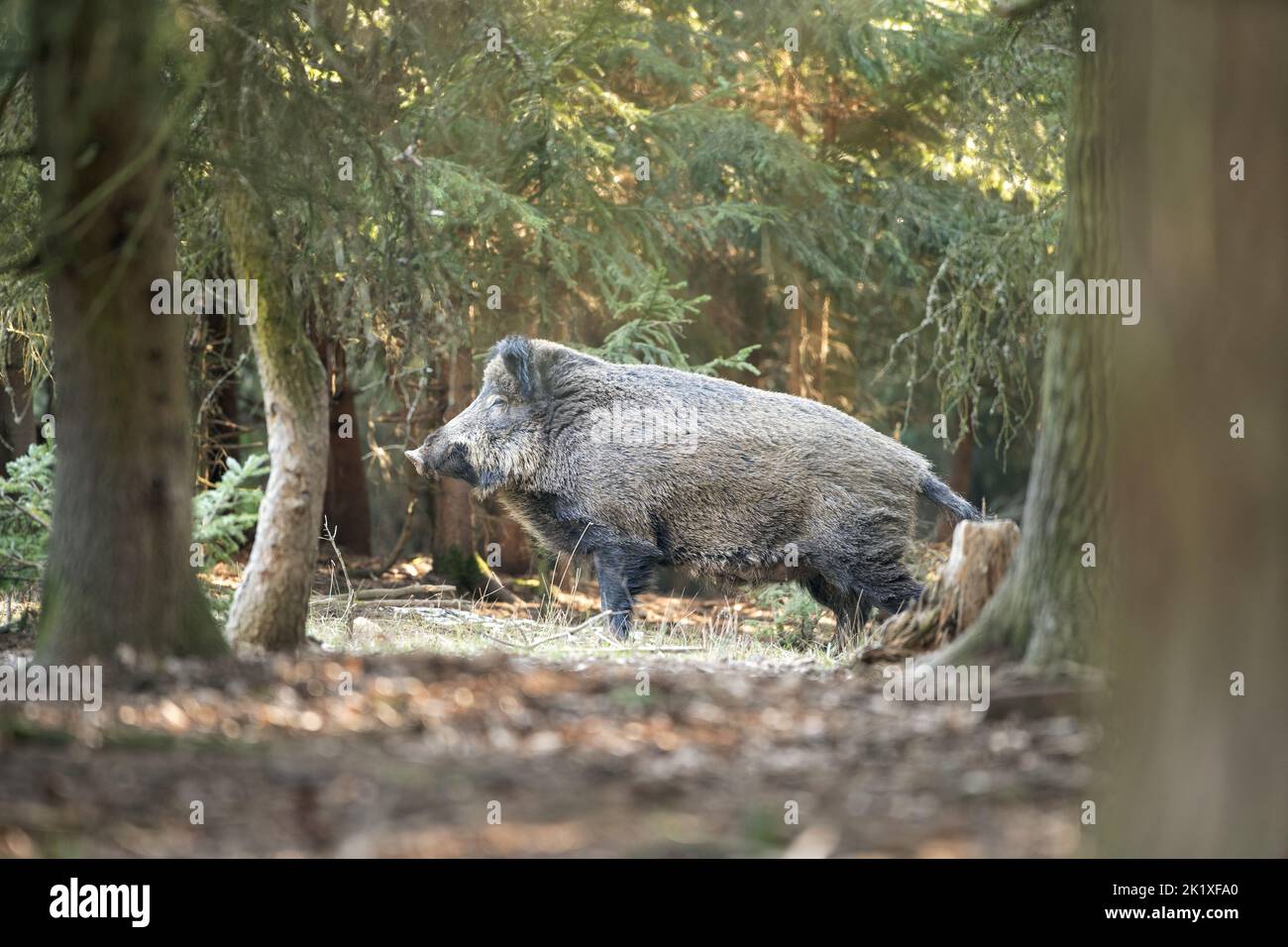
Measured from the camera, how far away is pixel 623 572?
38.0 feet

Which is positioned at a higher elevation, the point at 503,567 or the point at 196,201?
the point at 196,201

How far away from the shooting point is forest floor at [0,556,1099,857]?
4.42 meters

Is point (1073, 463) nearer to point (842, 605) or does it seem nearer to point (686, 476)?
point (842, 605)

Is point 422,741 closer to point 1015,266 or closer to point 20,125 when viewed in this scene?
point 20,125

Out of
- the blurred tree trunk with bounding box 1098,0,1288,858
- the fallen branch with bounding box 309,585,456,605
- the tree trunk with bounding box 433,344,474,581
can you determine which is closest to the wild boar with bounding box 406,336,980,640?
the fallen branch with bounding box 309,585,456,605

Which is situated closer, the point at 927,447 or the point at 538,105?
the point at 538,105

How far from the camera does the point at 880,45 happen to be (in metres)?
14.6

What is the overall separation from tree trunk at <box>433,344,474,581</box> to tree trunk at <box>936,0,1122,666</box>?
10470 mm

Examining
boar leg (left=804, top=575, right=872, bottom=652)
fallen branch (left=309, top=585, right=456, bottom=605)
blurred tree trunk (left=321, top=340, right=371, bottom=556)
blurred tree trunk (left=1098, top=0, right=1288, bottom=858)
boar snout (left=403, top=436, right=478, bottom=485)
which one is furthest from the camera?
blurred tree trunk (left=321, top=340, right=371, bottom=556)

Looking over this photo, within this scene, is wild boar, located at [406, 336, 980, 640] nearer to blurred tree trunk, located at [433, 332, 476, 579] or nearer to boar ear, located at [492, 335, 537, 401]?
boar ear, located at [492, 335, 537, 401]

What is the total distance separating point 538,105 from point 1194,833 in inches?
371

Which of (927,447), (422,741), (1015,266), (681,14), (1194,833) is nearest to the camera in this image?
(1194,833)
